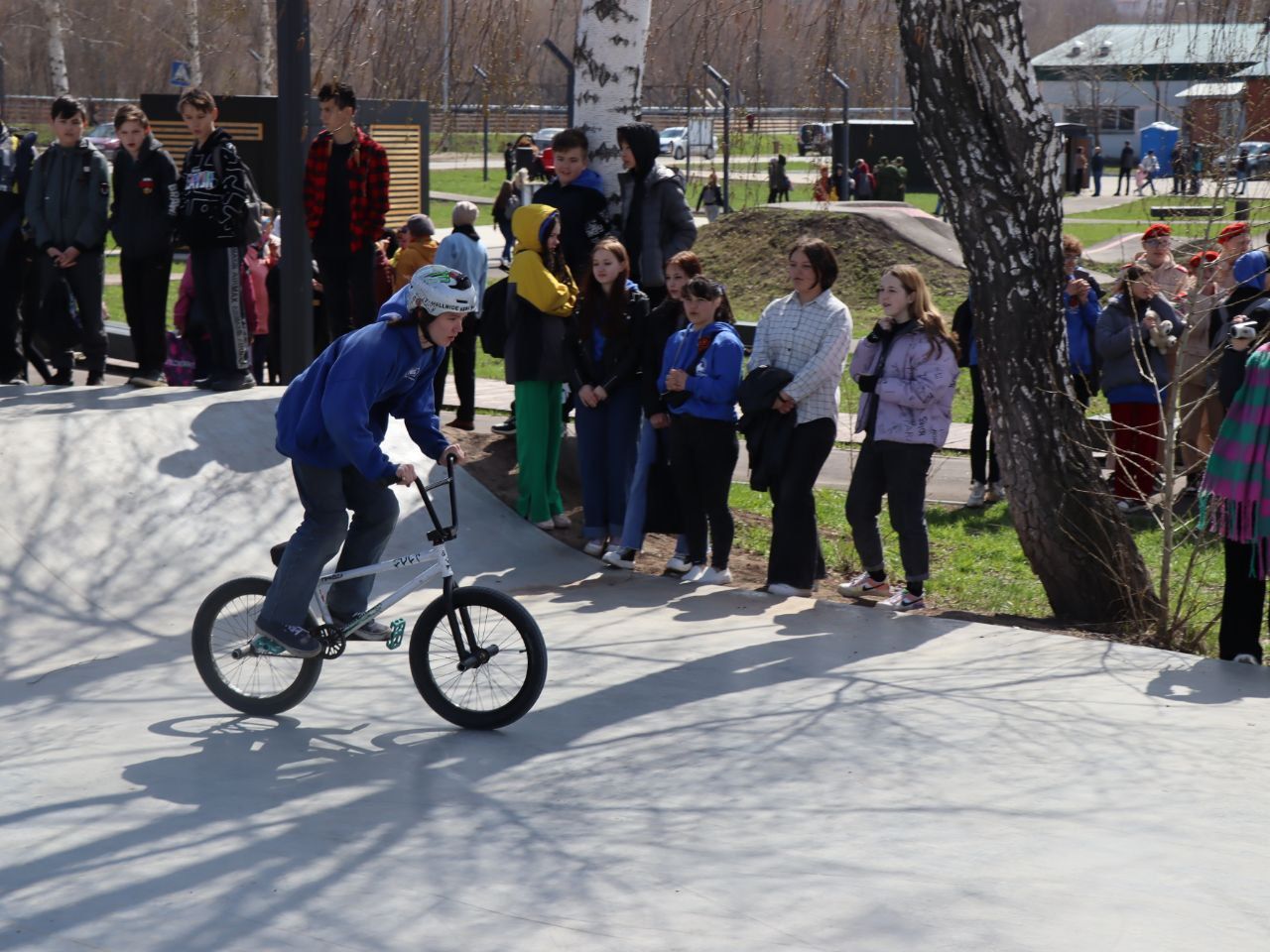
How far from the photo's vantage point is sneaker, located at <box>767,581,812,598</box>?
25.8 ft

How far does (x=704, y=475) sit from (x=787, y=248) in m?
16.0

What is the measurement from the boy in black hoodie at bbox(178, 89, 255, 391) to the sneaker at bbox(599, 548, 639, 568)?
10.3 feet

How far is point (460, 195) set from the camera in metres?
43.3

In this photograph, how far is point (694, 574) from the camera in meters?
8.17

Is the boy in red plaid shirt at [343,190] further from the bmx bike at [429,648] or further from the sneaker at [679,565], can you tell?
the bmx bike at [429,648]

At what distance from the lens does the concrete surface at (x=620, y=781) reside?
4.10 metres

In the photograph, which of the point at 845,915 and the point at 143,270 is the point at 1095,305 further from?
the point at 845,915

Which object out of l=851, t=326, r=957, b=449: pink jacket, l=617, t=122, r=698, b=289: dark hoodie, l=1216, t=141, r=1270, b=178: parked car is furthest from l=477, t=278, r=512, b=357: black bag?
l=1216, t=141, r=1270, b=178: parked car

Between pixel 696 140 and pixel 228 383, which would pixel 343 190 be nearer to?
pixel 228 383

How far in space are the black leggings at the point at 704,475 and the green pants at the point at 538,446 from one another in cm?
105

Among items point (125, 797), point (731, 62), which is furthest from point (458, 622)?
point (731, 62)

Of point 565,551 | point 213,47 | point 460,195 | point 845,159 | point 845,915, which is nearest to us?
point 845,915

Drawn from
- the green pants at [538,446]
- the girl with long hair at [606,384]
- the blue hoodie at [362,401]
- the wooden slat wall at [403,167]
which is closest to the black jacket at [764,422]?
the girl with long hair at [606,384]

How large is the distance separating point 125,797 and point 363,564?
1.45 metres
